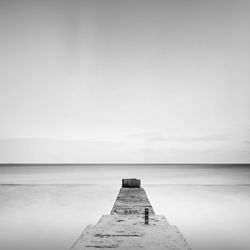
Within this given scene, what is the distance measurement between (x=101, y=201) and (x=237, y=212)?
25.4ft

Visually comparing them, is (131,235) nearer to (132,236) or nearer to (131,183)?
(132,236)

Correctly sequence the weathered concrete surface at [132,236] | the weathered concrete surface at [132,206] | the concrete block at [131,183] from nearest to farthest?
the weathered concrete surface at [132,236] < the weathered concrete surface at [132,206] < the concrete block at [131,183]

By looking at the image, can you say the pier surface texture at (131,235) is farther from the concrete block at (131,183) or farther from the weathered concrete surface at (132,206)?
the concrete block at (131,183)

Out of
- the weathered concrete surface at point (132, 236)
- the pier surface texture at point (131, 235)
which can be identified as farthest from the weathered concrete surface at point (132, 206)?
the weathered concrete surface at point (132, 236)

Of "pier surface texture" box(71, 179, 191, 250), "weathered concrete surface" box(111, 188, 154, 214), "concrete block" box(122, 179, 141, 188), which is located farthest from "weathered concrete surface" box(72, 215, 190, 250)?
"concrete block" box(122, 179, 141, 188)

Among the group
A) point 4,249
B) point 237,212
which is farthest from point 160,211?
point 4,249

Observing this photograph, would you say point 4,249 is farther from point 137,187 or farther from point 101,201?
point 101,201

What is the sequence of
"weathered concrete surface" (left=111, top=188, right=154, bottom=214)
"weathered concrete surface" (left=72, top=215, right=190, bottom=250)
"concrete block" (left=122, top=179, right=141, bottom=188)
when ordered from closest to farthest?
"weathered concrete surface" (left=72, top=215, right=190, bottom=250) → "weathered concrete surface" (left=111, top=188, right=154, bottom=214) → "concrete block" (left=122, top=179, right=141, bottom=188)

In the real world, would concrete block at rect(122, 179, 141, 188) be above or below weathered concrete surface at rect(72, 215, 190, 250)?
above

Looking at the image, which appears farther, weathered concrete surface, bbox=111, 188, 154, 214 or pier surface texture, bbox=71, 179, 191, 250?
weathered concrete surface, bbox=111, 188, 154, 214

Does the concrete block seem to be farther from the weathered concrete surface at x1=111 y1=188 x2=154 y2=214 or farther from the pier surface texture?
the pier surface texture

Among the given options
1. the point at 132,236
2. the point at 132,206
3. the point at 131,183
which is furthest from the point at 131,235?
the point at 131,183

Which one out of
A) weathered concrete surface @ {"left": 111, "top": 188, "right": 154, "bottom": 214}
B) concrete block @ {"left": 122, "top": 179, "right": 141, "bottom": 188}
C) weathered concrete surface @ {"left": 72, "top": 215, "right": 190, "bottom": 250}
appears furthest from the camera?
concrete block @ {"left": 122, "top": 179, "right": 141, "bottom": 188}

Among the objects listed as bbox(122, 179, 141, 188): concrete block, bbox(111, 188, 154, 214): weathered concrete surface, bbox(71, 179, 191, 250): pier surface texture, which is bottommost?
bbox(111, 188, 154, 214): weathered concrete surface
